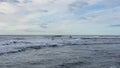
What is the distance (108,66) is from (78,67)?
185 centimetres

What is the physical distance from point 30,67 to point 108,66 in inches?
182

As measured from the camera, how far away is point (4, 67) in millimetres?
11492

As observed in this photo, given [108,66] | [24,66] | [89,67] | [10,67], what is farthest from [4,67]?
[108,66]

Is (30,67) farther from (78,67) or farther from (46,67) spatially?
(78,67)

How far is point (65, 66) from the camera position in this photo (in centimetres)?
1209

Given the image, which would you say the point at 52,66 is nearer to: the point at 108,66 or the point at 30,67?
the point at 30,67

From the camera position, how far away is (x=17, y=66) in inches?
467

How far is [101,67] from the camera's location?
11648mm

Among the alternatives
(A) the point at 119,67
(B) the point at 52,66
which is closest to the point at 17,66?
(B) the point at 52,66

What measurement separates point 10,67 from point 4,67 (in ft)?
1.10

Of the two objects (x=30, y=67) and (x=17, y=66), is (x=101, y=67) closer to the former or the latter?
(x=30, y=67)

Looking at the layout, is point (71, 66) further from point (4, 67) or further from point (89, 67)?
point (4, 67)

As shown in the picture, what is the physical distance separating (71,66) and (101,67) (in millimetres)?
1767

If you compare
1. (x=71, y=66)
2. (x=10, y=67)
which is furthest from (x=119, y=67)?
(x=10, y=67)
